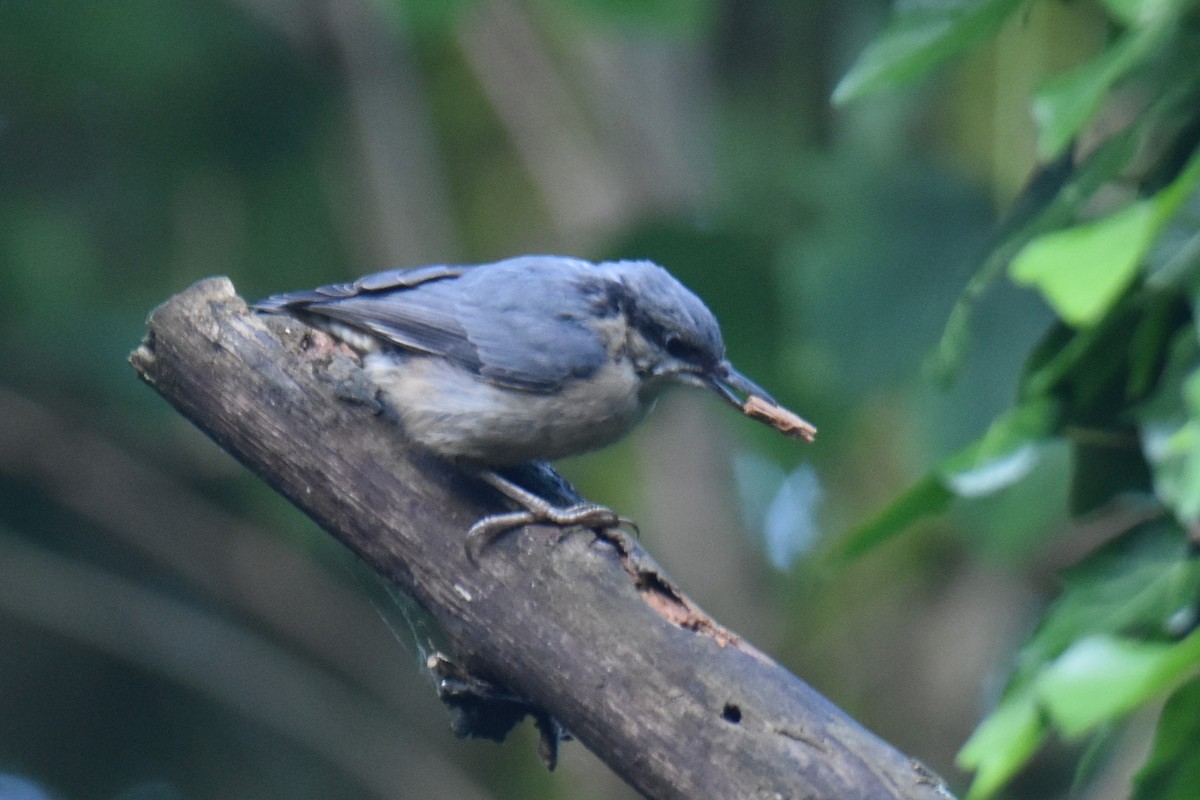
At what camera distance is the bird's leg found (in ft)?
6.28

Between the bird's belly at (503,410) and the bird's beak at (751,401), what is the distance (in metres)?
0.15

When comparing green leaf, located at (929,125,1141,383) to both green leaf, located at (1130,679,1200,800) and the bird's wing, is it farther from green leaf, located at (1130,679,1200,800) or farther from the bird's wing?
the bird's wing

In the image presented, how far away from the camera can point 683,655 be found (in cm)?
176

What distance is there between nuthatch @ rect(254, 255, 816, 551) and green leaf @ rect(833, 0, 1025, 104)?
0.86m

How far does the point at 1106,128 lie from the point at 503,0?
223 centimetres

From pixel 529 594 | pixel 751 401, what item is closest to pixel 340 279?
pixel 751 401

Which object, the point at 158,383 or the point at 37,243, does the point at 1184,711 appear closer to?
the point at 158,383

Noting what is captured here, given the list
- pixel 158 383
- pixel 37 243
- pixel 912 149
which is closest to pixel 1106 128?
pixel 912 149

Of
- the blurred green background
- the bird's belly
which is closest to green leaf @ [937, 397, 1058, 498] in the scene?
the bird's belly

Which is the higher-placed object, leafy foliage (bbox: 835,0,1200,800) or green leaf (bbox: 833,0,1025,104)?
green leaf (bbox: 833,0,1025,104)

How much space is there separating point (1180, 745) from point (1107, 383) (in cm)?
47

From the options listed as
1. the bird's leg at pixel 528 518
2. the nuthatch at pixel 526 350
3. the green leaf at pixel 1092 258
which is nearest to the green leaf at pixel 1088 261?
the green leaf at pixel 1092 258

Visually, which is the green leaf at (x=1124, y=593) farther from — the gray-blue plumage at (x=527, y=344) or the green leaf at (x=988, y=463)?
the gray-blue plumage at (x=527, y=344)

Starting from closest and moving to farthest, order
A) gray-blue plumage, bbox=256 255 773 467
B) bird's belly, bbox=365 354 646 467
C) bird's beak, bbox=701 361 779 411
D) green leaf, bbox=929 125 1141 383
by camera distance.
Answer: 1. green leaf, bbox=929 125 1141 383
2. bird's belly, bbox=365 354 646 467
3. gray-blue plumage, bbox=256 255 773 467
4. bird's beak, bbox=701 361 779 411
